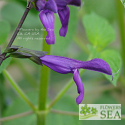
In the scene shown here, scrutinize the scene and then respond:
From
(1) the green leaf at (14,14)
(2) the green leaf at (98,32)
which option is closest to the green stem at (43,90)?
(2) the green leaf at (98,32)

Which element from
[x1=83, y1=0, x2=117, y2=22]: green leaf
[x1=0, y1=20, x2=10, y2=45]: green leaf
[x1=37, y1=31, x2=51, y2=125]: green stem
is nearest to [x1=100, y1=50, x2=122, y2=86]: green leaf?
[x1=37, y1=31, x2=51, y2=125]: green stem

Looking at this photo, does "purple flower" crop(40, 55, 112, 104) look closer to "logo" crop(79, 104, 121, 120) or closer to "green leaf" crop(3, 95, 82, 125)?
"logo" crop(79, 104, 121, 120)

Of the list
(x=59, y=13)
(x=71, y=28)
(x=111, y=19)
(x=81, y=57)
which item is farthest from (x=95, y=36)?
(x=81, y=57)

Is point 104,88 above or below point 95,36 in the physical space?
below

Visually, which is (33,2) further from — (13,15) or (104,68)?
(13,15)

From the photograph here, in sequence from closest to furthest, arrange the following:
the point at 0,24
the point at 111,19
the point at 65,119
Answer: the point at 0,24, the point at 65,119, the point at 111,19
